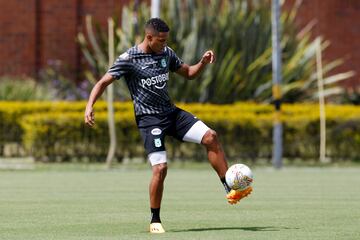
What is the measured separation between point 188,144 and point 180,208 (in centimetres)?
1411

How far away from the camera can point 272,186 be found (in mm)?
20172

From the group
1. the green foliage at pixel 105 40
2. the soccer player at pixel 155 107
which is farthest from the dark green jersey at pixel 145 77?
the green foliage at pixel 105 40

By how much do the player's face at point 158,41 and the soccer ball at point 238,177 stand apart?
1.40m

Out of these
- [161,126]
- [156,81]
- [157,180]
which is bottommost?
[157,180]

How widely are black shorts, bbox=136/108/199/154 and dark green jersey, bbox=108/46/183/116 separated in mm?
77

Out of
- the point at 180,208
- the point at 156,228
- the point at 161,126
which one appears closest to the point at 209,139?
the point at 161,126

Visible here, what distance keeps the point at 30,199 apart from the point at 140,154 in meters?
12.5

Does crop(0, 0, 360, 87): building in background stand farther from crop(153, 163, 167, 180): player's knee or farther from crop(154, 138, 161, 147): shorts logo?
crop(153, 163, 167, 180): player's knee

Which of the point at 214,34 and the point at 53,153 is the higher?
the point at 214,34

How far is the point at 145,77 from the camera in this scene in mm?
12266

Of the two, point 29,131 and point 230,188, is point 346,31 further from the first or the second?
point 230,188

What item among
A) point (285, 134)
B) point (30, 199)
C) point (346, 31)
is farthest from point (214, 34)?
point (30, 199)

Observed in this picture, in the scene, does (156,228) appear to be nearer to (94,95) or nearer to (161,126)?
(161,126)

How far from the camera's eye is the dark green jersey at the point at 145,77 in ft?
40.3
